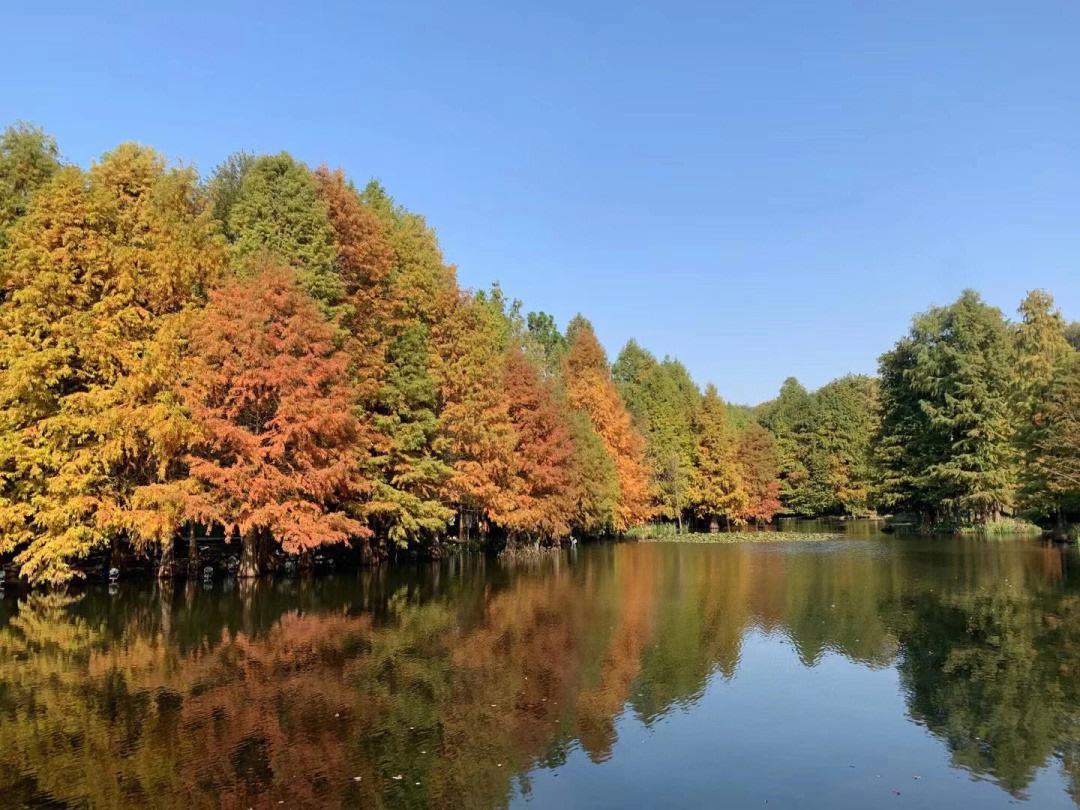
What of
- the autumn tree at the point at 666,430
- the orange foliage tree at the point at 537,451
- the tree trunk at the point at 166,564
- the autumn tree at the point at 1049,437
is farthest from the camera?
the autumn tree at the point at 666,430

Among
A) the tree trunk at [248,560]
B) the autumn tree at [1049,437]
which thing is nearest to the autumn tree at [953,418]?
the autumn tree at [1049,437]

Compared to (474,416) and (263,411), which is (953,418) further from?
(263,411)

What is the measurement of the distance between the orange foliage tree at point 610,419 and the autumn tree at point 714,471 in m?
8.91

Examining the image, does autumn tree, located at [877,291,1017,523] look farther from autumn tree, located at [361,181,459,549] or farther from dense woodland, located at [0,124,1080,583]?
autumn tree, located at [361,181,459,549]

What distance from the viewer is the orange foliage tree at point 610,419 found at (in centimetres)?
6343

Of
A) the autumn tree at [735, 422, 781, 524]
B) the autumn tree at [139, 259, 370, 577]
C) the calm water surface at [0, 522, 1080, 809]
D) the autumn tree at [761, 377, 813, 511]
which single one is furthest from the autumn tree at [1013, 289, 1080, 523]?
the autumn tree at [761, 377, 813, 511]

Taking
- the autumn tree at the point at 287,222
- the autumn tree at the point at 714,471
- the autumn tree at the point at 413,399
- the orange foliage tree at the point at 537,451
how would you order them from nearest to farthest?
the autumn tree at the point at 287,222
the autumn tree at the point at 413,399
the orange foliage tree at the point at 537,451
the autumn tree at the point at 714,471

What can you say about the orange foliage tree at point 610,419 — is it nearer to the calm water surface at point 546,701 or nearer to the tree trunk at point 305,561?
the tree trunk at point 305,561

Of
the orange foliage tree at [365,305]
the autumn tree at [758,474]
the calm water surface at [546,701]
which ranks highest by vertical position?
the orange foliage tree at [365,305]

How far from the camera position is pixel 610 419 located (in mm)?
64062

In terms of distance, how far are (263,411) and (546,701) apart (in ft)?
71.2

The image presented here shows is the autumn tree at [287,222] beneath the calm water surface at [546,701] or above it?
above

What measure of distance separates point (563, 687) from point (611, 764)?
3771 mm

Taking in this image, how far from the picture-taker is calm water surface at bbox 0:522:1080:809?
9.45 meters
